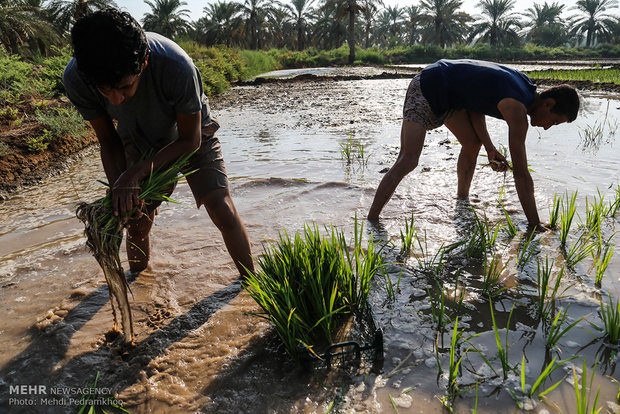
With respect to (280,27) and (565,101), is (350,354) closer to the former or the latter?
(565,101)

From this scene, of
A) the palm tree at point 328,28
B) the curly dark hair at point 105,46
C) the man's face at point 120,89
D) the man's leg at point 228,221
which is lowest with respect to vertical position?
the man's leg at point 228,221

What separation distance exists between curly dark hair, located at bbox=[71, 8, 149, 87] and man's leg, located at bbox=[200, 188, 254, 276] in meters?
0.84

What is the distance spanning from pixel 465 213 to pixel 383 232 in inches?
32.3

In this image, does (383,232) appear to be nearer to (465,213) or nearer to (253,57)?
(465,213)

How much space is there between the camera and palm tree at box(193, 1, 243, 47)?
1426 inches

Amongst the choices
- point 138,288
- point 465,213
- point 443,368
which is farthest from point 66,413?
point 465,213

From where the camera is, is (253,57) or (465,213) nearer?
(465,213)

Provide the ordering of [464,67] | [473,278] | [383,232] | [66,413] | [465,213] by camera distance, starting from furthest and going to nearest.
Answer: [465,213]
[383,232]
[464,67]
[473,278]
[66,413]

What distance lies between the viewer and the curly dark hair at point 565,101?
271 centimetres

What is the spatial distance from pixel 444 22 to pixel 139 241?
4421cm

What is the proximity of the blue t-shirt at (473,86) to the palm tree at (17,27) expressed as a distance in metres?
20.8

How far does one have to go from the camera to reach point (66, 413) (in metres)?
1.60

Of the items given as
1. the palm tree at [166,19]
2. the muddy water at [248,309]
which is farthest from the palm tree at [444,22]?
the muddy water at [248,309]

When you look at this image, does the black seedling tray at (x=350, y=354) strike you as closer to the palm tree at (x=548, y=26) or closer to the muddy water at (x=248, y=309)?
the muddy water at (x=248, y=309)
